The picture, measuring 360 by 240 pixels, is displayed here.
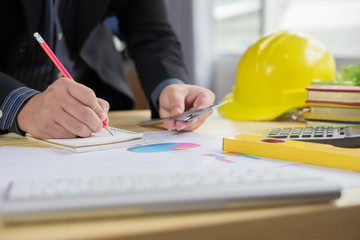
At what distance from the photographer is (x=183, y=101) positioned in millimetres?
874

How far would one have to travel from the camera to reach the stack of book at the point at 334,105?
0.82 meters

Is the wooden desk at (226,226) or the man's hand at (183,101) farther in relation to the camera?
the man's hand at (183,101)

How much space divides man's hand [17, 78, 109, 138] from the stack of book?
0.43 m

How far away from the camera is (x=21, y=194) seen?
0.33 metres

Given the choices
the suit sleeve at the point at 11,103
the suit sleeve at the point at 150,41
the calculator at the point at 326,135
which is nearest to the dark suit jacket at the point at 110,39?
the suit sleeve at the point at 150,41

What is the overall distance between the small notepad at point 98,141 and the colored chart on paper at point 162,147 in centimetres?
3

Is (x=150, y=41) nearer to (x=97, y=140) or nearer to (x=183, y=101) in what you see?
(x=183, y=101)

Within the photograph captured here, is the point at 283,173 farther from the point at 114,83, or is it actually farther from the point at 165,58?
the point at 114,83

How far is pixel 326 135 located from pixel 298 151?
0.14 m

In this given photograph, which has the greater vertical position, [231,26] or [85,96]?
[85,96]

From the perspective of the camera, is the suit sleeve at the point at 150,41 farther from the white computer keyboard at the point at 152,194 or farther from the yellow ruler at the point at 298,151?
the white computer keyboard at the point at 152,194

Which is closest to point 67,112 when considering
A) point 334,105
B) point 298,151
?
point 298,151

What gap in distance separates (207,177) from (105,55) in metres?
0.99

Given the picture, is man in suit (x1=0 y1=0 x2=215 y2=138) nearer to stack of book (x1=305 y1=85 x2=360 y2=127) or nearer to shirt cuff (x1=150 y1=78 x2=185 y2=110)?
shirt cuff (x1=150 y1=78 x2=185 y2=110)
